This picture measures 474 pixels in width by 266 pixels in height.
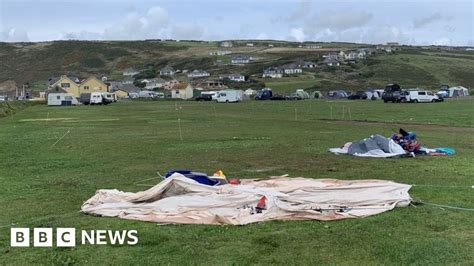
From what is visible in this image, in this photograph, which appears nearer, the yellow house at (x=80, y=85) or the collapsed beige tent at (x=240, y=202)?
the collapsed beige tent at (x=240, y=202)

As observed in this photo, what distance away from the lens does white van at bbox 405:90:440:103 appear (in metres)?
70.3

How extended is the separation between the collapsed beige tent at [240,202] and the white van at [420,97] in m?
61.6

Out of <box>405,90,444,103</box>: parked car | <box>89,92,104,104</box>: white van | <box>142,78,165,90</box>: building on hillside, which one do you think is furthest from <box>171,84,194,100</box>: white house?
<box>405,90,444,103</box>: parked car

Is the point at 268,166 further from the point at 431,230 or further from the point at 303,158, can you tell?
the point at 431,230

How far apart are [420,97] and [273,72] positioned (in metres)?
102

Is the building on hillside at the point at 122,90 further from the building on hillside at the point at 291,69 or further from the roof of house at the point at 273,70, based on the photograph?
the building on hillside at the point at 291,69

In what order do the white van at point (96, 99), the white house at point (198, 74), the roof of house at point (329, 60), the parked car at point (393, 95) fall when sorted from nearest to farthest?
1. the parked car at point (393, 95)
2. the white van at point (96, 99)
3. the roof of house at point (329, 60)
4. the white house at point (198, 74)

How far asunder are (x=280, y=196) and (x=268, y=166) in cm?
622

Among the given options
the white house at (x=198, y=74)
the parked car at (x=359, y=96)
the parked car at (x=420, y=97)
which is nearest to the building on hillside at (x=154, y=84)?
the white house at (x=198, y=74)

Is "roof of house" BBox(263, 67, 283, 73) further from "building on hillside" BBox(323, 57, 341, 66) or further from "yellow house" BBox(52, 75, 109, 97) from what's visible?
"yellow house" BBox(52, 75, 109, 97)

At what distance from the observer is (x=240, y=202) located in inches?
415

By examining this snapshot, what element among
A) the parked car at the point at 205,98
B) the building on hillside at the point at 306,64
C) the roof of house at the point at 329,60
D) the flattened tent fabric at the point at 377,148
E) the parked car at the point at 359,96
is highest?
the roof of house at the point at 329,60

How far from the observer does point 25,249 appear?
8219mm

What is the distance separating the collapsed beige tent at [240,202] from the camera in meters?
9.93
